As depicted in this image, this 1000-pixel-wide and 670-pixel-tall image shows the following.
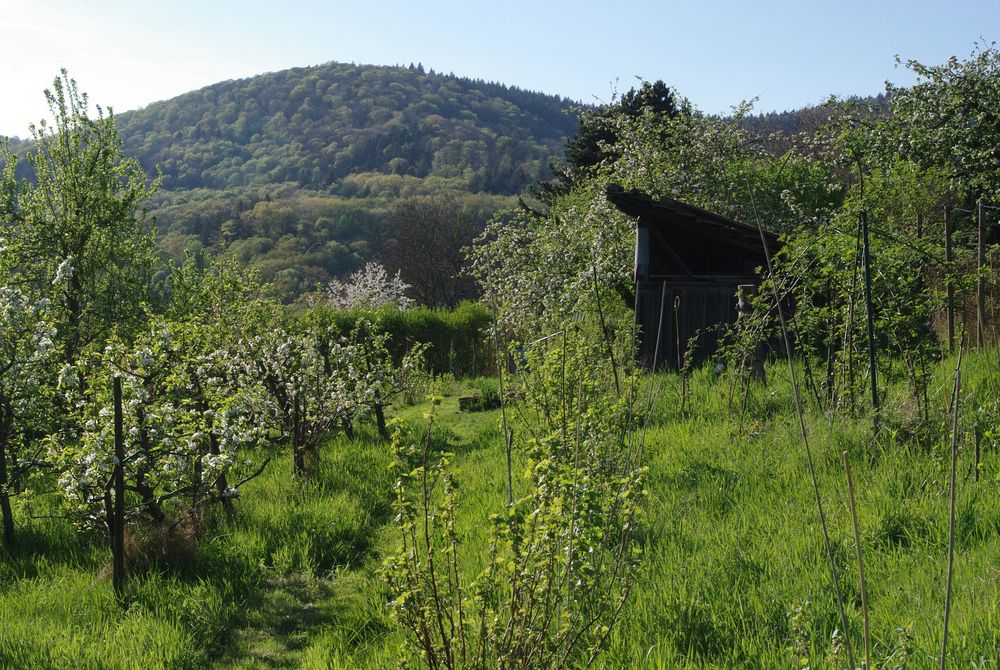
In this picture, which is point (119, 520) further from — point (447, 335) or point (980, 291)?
point (447, 335)

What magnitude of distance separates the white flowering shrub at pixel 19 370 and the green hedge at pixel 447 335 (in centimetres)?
1223

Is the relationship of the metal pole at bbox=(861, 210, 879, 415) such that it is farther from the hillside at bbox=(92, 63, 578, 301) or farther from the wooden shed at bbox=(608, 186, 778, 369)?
the hillside at bbox=(92, 63, 578, 301)

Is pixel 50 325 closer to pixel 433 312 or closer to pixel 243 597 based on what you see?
pixel 243 597

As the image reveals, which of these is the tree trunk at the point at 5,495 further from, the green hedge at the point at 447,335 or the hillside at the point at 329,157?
the hillside at the point at 329,157

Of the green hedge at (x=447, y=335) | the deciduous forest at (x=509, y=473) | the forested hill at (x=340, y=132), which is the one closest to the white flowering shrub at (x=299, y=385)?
the deciduous forest at (x=509, y=473)

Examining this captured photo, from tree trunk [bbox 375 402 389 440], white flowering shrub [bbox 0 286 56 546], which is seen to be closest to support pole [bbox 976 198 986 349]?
white flowering shrub [bbox 0 286 56 546]

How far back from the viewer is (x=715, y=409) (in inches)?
308

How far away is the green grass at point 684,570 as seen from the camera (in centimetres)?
338

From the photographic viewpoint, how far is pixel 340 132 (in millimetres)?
136000

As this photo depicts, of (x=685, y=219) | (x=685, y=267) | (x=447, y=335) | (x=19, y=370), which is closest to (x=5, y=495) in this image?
(x=19, y=370)

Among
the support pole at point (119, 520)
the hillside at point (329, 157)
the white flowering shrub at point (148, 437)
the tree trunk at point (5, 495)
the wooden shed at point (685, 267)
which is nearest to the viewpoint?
the support pole at point (119, 520)

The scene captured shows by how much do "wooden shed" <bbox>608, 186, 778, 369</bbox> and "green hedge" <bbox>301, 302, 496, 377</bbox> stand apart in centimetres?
703

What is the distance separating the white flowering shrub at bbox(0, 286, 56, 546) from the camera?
19.1 feet

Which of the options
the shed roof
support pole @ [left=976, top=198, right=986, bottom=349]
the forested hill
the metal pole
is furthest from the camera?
the forested hill
